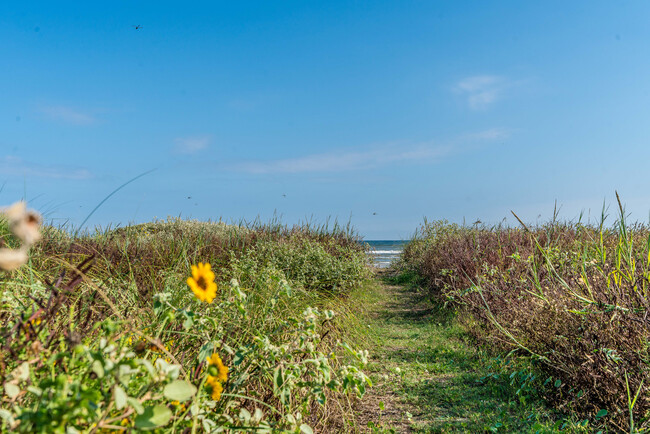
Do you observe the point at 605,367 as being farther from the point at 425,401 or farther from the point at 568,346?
the point at 425,401

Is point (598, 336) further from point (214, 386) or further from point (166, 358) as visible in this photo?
point (166, 358)

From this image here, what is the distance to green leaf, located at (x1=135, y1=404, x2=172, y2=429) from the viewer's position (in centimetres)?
117

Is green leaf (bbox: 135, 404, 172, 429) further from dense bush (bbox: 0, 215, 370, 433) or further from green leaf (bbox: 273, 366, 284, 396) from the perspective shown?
green leaf (bbox: 273, 366, 284, 396)

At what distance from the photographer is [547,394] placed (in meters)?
3.68

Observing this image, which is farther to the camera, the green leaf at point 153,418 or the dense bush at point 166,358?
the dense bush at point 166,358

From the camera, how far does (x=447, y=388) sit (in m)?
4.24

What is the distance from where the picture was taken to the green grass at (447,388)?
3.43 metres

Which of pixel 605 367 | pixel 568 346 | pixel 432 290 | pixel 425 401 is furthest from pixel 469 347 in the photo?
pixel 432 290

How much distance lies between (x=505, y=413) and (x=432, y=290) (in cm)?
522

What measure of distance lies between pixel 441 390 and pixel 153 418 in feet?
11.6

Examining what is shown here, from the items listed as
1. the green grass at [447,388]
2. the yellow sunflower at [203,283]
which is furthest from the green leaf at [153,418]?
the green grass at [447,388]

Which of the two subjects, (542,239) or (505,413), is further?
(542,239)

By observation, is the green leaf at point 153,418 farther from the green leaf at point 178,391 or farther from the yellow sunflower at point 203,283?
the yellow sunflower at point 203,283

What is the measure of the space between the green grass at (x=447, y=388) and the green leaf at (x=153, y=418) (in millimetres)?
1691
